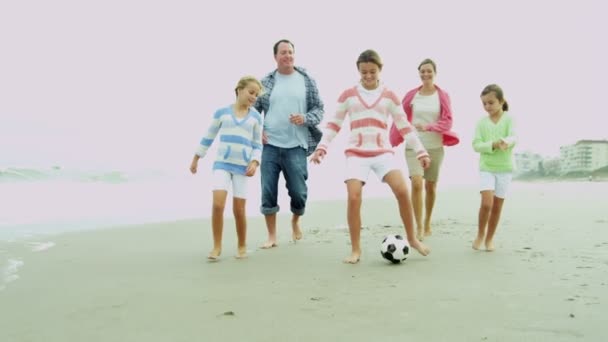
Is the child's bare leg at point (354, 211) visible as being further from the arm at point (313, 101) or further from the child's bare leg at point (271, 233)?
the arm at point (313, 101)

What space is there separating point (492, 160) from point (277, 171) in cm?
222

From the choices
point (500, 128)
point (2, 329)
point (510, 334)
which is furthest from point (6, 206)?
point (510, 334)

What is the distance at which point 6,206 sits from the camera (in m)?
9.69

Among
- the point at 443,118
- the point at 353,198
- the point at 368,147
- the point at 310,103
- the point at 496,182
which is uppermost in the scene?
the point at 310,103

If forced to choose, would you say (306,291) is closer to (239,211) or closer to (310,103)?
(239,211)

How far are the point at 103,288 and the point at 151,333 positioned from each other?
3.76 feet

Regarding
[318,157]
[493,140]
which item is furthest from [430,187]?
[318,157]

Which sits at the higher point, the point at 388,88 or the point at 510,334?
the point at 388,88

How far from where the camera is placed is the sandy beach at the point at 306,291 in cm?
243

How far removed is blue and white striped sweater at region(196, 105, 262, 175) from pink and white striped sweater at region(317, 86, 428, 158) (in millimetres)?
705

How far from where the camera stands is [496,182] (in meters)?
5.05

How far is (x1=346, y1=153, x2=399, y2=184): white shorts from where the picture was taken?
14.9 ft

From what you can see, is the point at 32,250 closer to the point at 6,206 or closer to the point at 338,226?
Result: the point at 338,226

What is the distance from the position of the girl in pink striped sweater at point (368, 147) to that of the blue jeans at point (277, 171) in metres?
1.04
